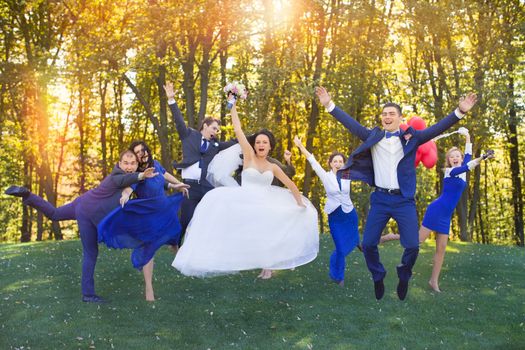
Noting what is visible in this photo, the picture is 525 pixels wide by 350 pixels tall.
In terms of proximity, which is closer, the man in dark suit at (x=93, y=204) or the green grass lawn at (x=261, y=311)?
the green grass lawn at (x=261, y=311)

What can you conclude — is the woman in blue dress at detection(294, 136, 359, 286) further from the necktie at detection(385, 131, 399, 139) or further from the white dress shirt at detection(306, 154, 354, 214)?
the necktie at detection(385, 131, 399, 139)

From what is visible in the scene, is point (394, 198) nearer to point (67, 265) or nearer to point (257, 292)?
point (257, 292)

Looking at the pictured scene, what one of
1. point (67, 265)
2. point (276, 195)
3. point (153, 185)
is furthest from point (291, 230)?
point (67, 265)

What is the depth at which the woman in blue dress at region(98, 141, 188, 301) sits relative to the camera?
996cm

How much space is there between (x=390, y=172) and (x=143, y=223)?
4329mm

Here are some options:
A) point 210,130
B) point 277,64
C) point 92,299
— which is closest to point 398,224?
point 210,130

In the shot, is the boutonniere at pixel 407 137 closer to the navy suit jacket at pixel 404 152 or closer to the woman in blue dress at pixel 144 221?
the navy suit jacket at pixel 404 152

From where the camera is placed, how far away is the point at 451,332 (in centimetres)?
924

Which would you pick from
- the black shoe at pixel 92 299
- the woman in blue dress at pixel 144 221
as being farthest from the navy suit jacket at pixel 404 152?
the black shoe at pixel 92 299

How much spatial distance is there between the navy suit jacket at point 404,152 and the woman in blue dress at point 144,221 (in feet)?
10.6

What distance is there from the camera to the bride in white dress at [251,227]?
379 inches

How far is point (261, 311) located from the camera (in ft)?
33.5

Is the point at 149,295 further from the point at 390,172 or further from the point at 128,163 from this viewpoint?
the point at 390,172

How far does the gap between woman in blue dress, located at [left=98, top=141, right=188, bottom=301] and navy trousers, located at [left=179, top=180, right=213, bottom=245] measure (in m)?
1.68
